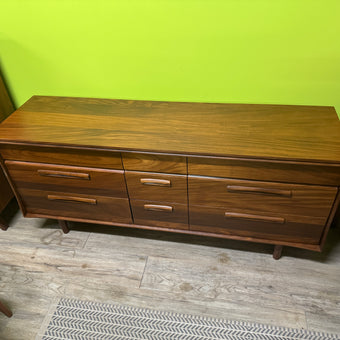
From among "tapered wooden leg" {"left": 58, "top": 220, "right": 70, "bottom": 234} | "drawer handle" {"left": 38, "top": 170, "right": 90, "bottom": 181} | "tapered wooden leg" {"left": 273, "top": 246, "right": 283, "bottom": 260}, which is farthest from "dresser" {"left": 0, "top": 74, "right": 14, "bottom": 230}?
"tapered wooden leg" {"left": 273, "top": 246, "right": 283, "bottom": 260}

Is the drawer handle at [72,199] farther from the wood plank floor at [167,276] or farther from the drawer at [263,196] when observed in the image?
the drawer at [263,196]

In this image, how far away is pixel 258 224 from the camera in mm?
1371

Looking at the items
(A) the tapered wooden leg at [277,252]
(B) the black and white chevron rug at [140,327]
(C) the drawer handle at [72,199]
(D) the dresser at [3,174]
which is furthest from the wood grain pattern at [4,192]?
(A) the tapered wooden leg at [277,252]

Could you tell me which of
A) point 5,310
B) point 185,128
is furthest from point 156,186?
point 5,310

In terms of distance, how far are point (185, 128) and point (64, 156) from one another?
53 cm

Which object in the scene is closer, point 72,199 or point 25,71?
point 72,199

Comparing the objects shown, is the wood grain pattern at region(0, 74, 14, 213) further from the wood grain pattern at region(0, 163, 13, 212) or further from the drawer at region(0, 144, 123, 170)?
the drawer at region(0, 144, 123, 170)

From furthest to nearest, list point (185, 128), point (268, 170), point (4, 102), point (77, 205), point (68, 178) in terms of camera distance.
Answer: point (4, 102) → point (77, 205) → point (68, 178) → point (185, 128) → point (268, 170)

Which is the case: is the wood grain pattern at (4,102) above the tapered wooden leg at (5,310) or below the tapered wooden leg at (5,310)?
above

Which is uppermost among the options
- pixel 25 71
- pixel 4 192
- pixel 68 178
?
pixel 25 71

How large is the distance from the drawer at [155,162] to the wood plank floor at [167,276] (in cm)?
53

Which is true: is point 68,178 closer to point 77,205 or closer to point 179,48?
point 77,205

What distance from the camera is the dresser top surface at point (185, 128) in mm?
1182

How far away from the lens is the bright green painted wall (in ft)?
4.17
